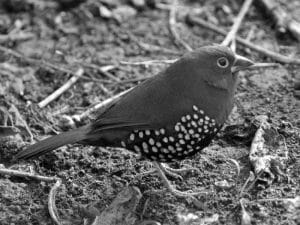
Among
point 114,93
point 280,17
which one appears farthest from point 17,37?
point 280,17

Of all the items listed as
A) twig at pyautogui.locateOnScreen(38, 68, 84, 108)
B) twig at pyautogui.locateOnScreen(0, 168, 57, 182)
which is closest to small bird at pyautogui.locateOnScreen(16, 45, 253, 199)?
twig at pyautogui.locateOnScreen(0, 168, 57, 182)

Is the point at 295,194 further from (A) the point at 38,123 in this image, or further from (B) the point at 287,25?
(B) the point at 287,25

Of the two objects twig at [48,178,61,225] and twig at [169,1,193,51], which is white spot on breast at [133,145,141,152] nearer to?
twig at [48,178,61,225]

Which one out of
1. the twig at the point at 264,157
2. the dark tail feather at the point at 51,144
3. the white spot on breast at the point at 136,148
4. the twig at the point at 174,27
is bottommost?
the dark tail feather at the point at 51,144

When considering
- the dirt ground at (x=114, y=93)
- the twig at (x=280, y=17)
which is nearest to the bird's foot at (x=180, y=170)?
the dirt ground at (x=114, y=93)

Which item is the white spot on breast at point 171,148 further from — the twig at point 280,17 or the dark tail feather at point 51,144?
the twig at point 280,17
